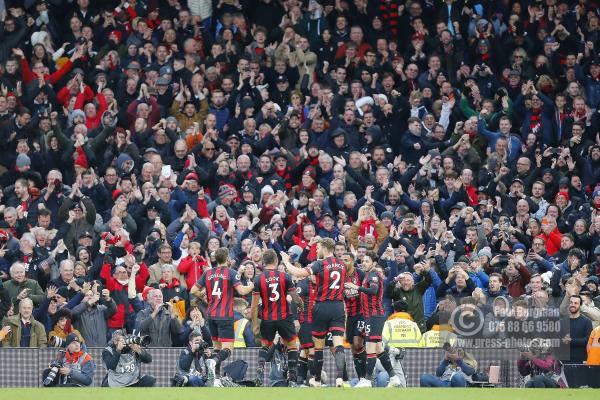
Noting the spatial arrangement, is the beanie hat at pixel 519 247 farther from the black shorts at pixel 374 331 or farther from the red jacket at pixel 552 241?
the black shorts at pixel 374 331

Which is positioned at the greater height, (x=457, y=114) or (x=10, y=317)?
(x=457, y=114)

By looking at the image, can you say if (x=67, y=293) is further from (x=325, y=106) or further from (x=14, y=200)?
(x=325, y=106)

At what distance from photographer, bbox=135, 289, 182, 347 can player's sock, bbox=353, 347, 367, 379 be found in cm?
260

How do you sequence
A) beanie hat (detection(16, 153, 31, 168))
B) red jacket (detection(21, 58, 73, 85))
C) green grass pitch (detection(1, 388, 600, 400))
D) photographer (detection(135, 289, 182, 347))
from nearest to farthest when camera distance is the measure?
1. green grass pitch (detection(1, 388, 600, 400))
2. photographer (detection(135, 289, 182, 347))
3. beanie hat (detection(16, 153, 31, 168))
4. red jacket (detection(21, 58, 73, 85))

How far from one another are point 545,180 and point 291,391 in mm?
8399

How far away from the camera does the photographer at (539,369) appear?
1881 cm

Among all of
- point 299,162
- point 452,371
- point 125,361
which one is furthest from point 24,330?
point 299,162

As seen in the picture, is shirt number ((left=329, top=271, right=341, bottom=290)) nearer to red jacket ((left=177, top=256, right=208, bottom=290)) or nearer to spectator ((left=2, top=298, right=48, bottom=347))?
red jacket ((left=177, top=256, right=208, bottom=290))

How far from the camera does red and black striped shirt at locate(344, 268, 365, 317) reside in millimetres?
19250

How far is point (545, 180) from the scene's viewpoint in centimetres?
2489

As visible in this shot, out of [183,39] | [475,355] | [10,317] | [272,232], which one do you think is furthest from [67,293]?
[183,39]

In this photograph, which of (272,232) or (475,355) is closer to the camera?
(475,355)

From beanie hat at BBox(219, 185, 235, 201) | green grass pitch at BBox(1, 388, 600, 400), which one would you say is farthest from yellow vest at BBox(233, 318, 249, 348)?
beanie hat at BBox(219, 185, 235, 201)

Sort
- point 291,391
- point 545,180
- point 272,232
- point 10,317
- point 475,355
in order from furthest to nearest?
point 545,180 → point 272,232 → point 10,317 → point 475,355 → point 291,391
